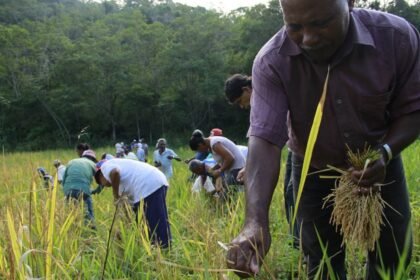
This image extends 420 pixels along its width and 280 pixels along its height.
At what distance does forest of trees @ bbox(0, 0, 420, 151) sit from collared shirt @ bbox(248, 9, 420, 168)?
2707 centimetres

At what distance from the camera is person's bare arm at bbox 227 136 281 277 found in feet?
3.65

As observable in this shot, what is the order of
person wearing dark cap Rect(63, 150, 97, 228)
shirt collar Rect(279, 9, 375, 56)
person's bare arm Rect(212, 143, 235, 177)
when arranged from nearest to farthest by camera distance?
shirt collar Rect(279, 9, 375, 56), person's bare arm Rect(212, 143, 235, 177), person wearing dark cap Rect(63, 150, 97, 228)

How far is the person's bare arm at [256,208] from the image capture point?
3.65 ft

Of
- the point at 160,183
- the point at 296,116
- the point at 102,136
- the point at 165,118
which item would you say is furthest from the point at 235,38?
the point at 296,116

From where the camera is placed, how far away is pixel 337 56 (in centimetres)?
155

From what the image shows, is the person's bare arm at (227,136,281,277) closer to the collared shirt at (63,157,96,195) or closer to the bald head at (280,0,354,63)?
the bald head at (280,0,354,63)

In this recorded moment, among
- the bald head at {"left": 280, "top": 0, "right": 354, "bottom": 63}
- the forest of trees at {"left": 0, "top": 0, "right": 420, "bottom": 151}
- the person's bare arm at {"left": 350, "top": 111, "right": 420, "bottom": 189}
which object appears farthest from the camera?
the forest of trees at {"left": 0, "top": 0, "right": 420, "bottom": 151}

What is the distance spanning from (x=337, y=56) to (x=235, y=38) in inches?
1246

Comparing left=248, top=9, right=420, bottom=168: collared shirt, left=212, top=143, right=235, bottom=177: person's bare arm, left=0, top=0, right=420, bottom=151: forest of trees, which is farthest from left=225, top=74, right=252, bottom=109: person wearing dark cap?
left=0, top=0, right=420, bottom=151: forest of trees

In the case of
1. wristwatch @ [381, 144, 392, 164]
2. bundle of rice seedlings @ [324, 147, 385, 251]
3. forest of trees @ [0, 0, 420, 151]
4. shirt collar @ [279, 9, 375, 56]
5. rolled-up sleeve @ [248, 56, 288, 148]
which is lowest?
forest of trees @ [0, 0, 420, 151]

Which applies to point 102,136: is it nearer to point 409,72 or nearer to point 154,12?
point 409,72

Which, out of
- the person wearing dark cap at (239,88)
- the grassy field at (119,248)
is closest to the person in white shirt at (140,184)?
the grassy field at (119,248)

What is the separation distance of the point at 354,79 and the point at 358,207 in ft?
1.48

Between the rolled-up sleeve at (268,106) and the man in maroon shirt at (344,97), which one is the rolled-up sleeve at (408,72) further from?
the rolled-up sleeve at (268,106)
